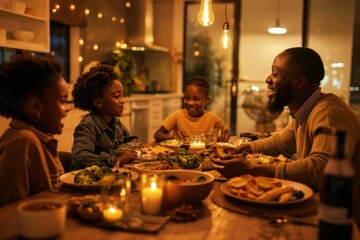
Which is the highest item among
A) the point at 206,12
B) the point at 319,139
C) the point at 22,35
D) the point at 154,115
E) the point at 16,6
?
the point at 16,6

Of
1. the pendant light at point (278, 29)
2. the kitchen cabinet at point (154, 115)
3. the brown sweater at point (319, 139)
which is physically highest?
the pendant light at point (278, 29)

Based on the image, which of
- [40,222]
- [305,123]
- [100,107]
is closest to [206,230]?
[40,222]

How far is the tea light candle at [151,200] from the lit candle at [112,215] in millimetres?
85

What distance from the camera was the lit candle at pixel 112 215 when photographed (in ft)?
3.76

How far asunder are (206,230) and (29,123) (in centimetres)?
86

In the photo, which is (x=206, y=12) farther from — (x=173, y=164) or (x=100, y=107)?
(x=173, y=164)

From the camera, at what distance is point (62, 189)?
4.95 feet

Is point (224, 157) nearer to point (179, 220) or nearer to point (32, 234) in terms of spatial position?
point (179, 220)

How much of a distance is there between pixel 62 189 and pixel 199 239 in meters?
0.67

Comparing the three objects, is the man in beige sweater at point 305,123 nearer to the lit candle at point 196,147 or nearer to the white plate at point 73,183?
the lit candle at point 196,147

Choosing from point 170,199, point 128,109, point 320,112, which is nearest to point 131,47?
point 128,109

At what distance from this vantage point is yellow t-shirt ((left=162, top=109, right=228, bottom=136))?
3.41 metres

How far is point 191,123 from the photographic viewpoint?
3.43 metres

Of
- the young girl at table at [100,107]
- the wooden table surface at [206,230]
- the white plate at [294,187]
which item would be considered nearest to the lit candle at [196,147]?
the young girl at table at [100,107]
